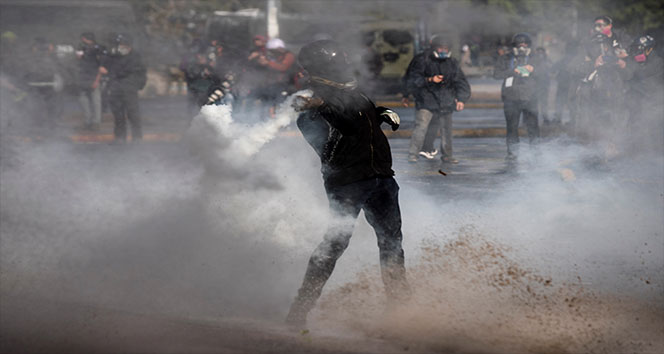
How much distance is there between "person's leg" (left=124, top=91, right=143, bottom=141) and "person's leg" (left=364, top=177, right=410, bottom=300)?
8.58 m

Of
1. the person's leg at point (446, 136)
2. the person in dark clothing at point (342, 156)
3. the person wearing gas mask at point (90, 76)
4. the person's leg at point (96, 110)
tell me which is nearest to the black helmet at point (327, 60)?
the person in dark clothing at point (342, 156)

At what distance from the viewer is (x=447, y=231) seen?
283 inches

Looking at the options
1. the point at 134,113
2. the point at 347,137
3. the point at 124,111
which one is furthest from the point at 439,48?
the point at 347,137

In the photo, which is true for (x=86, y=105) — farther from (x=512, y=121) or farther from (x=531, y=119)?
(x=531, y=119)

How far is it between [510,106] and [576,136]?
8.21ft

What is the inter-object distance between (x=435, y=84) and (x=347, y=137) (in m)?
6.12

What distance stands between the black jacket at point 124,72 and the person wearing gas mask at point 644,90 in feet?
23.0

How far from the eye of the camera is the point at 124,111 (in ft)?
43.3

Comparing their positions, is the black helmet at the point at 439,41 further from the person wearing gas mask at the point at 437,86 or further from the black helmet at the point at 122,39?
the black helmet at the point at 122,39

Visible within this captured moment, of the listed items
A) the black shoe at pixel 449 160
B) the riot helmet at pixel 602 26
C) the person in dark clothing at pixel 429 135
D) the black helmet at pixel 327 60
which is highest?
the black helmet at pixel 327 60

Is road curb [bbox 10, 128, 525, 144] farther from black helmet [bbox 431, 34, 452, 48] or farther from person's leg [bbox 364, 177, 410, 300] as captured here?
person's leg [bbox 364, 177, 410, 300]

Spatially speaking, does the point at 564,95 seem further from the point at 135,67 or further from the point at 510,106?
the point at 135,67

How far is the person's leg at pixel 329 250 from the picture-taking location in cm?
493

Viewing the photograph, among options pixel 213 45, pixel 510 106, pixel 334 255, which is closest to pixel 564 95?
pixel 510 106
